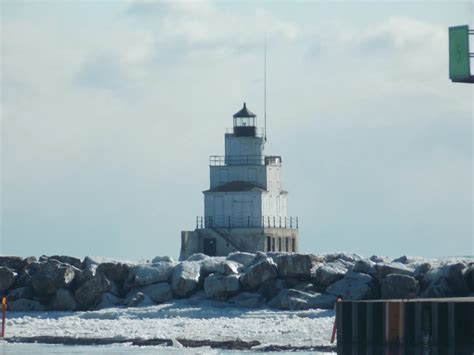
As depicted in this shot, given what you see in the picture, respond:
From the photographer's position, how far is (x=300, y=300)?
38.4 metres

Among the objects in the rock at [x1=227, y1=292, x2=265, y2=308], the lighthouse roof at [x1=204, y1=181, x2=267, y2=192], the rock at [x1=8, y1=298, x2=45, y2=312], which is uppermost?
the lighthouse roof at [x1=204, y1=181, x2=267, y2=192]

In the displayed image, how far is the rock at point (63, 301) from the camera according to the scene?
135 feet

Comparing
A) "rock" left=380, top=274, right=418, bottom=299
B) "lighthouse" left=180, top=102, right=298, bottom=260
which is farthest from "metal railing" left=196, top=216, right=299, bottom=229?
"rock" left=380, top=274, right=418, bottom=299

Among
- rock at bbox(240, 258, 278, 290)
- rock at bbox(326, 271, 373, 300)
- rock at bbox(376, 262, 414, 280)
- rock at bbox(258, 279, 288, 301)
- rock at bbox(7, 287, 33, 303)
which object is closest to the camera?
rock at bbox(326, 271, 373, 300)

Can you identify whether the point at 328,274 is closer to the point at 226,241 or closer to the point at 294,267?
the point at 294,267

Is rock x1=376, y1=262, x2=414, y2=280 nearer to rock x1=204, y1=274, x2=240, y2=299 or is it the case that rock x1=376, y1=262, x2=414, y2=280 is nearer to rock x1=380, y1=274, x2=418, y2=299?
rock x1=380, y1=274, x2=418, y2=299

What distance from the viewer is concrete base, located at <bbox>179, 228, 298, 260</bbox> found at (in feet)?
202

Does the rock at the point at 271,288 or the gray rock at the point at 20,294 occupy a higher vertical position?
the rock at the point at 271,288

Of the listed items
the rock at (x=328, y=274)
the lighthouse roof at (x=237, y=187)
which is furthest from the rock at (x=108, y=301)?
the lighthouse roof at (x=237, y=187)

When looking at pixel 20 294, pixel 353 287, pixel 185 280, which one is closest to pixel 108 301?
pixel 185 280

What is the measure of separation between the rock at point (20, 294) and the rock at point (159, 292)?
10.5 feet

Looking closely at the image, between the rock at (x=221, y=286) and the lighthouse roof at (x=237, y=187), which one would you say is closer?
the rock at (x=221, y=286)

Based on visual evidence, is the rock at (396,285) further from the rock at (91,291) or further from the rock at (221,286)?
the rock at (91,291)

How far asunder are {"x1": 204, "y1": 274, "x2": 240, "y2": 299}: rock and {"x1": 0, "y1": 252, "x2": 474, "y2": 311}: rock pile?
0.03m
